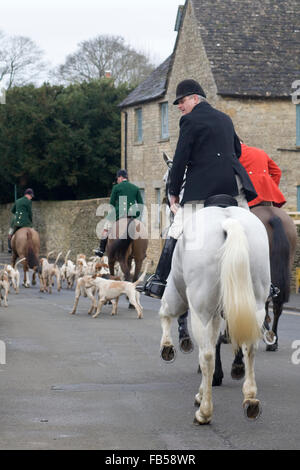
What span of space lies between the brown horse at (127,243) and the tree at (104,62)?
45506 mm

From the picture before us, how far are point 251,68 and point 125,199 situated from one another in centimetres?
1656

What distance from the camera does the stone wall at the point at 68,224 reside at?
39156mm

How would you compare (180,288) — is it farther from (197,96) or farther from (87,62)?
(87,62)

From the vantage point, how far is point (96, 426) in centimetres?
623

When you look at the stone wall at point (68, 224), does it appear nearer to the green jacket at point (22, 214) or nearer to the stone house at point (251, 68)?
the stone house at point (251, 68)

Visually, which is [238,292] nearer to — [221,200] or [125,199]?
[221,200]

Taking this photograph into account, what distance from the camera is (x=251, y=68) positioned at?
104 ft

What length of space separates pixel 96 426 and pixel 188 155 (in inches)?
99.0

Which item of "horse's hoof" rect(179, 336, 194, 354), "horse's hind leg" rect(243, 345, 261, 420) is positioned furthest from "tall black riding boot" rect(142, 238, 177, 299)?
"horse's hind leg" rect(243, 345, 261, 420)

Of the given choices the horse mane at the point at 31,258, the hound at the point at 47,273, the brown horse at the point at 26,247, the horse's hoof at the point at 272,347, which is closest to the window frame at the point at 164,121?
the brown horse at the point at 26,247

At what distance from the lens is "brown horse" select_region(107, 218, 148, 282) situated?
1680 cm

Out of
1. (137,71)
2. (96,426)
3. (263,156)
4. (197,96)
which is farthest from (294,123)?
(137,71)

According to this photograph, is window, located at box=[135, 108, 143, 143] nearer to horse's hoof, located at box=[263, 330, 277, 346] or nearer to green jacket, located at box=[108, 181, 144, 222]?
Result: green jacket, located at box=[108, 181, 144, 222]

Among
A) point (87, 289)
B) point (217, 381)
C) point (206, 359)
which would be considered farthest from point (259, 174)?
point (87, 289)
